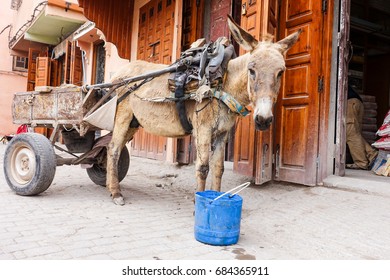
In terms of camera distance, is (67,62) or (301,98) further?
(67,62)

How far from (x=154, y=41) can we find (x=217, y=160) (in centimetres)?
556

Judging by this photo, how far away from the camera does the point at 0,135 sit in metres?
18.3

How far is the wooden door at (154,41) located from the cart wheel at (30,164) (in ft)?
11.4

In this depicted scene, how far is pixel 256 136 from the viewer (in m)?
4.56

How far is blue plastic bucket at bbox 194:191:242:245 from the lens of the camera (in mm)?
2596

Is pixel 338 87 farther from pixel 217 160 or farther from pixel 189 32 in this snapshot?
pixel 189 32

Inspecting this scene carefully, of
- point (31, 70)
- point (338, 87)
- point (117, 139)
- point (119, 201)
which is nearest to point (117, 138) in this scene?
point (117, 139)

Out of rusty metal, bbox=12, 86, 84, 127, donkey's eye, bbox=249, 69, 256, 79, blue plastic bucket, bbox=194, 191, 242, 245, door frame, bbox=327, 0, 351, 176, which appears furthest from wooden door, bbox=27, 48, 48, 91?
blue plastic bucket, bbox=194, 191, 242, 245

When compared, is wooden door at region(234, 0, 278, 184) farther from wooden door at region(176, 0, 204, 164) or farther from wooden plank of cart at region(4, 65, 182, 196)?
wooden door at region(176, 0, 204, 164)

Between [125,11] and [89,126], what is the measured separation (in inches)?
243

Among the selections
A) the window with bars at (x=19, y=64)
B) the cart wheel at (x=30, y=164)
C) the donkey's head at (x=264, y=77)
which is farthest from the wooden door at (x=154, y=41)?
the window with bars at (x=19, y=64)

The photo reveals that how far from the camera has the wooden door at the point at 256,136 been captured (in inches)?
174

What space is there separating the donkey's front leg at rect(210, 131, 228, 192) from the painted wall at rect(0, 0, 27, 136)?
61.0 feet

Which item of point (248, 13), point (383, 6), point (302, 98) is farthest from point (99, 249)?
point (383, 6)
